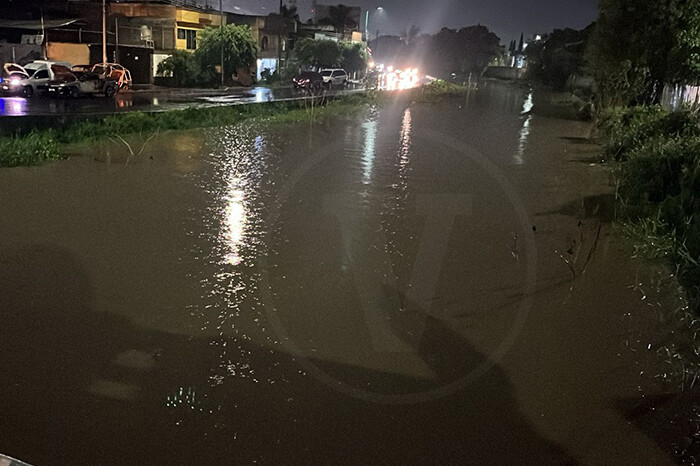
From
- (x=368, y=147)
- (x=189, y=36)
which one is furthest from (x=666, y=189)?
(x=189, y=36)

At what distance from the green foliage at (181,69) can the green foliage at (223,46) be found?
30.8 inches

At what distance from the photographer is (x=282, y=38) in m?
49.3

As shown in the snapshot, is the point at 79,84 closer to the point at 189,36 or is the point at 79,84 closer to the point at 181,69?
the point at 181,69

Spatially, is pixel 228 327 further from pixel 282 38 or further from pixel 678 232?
pixel 282 38

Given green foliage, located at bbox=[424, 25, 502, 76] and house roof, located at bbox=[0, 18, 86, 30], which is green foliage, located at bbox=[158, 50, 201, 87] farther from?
green foliage, located at bbox=[424, 25, 502, 76]

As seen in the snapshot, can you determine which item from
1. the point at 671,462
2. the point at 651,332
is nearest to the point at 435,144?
the point at 651,332

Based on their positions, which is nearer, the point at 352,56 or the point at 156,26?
the point at 156,26

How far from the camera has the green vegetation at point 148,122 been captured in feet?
42.5

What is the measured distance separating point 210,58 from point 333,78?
810cm

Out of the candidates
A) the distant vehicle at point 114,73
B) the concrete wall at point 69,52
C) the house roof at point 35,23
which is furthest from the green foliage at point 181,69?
the house roof at point 35,23

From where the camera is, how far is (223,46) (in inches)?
1437

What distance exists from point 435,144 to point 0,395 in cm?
1581

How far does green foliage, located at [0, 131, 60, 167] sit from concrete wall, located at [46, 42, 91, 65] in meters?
21.9

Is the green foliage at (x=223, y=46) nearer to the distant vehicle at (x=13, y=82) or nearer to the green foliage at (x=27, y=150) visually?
the distant vehicle at (x=13, y=82)
